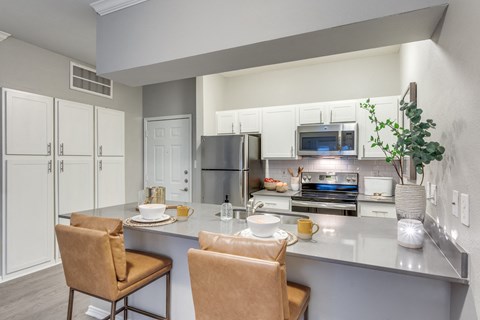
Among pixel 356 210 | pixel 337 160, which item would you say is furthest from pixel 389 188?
pixel 337 160

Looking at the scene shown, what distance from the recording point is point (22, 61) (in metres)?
3.14

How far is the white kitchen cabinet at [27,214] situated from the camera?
116 inches

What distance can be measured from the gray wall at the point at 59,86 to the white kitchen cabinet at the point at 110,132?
135 mm

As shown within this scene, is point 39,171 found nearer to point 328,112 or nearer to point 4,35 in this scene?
point 4,35

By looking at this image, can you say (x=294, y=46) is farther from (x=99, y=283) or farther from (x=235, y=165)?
(x=235, y=165)

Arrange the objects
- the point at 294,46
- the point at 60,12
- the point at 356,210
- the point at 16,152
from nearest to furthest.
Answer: the point at 294,46
the point at 60,12
the point at 16,152
the point at 356,210

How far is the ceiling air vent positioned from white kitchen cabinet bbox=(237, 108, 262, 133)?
2.04 meters

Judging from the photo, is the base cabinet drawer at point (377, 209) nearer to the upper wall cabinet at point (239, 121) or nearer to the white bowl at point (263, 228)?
the upper wall cabinet at point (239, 121)

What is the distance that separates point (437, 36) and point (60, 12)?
3.03 metres

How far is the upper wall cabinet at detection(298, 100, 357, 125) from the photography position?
356 centimetres

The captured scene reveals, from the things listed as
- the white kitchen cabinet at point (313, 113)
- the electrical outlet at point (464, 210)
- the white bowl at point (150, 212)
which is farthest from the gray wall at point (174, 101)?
the electrical outlet at point (464, 210)

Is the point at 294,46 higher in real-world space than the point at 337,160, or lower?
higher

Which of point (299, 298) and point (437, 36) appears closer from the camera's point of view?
point (299, 298)

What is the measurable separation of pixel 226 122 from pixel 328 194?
73.8 inches
